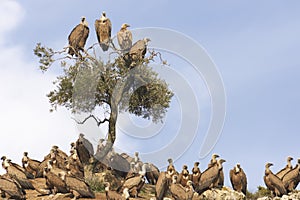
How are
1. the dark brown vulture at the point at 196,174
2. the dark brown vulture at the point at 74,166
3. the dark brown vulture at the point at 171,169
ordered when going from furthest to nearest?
the dark brown vulture at the point at 171,169
the dark brown vulture at the point at 196,174
the dark brown vulture at the point at 74,166

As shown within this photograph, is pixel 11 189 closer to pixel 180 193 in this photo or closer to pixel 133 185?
pixel 133 185

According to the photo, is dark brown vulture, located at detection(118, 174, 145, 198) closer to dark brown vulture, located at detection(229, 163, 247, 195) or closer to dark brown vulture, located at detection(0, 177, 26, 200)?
dark brown vulture, located at detection(0, 177, 26, 200)

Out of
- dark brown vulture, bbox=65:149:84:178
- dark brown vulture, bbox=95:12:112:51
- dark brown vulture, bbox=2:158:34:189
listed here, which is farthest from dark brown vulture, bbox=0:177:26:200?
dark brown vulture, bbox=95:12:112:51

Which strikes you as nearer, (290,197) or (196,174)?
(290,197)

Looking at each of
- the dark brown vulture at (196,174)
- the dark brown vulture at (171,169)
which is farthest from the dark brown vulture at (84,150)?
the dark brown vulture at (196,174)

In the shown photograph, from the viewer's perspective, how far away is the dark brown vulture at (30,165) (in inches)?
1282

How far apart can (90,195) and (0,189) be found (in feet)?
11.7

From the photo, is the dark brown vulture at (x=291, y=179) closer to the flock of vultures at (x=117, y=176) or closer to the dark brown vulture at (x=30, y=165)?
the flock of vultures at (x=117, y=176)

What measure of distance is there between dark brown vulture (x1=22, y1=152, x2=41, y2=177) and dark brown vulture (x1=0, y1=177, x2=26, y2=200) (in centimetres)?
494

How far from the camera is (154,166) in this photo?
3381 cm

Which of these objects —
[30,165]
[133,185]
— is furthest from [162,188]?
[30,165]

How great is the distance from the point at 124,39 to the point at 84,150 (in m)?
5.76

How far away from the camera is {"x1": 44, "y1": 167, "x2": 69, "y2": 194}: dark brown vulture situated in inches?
1086

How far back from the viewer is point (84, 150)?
33688 mm
